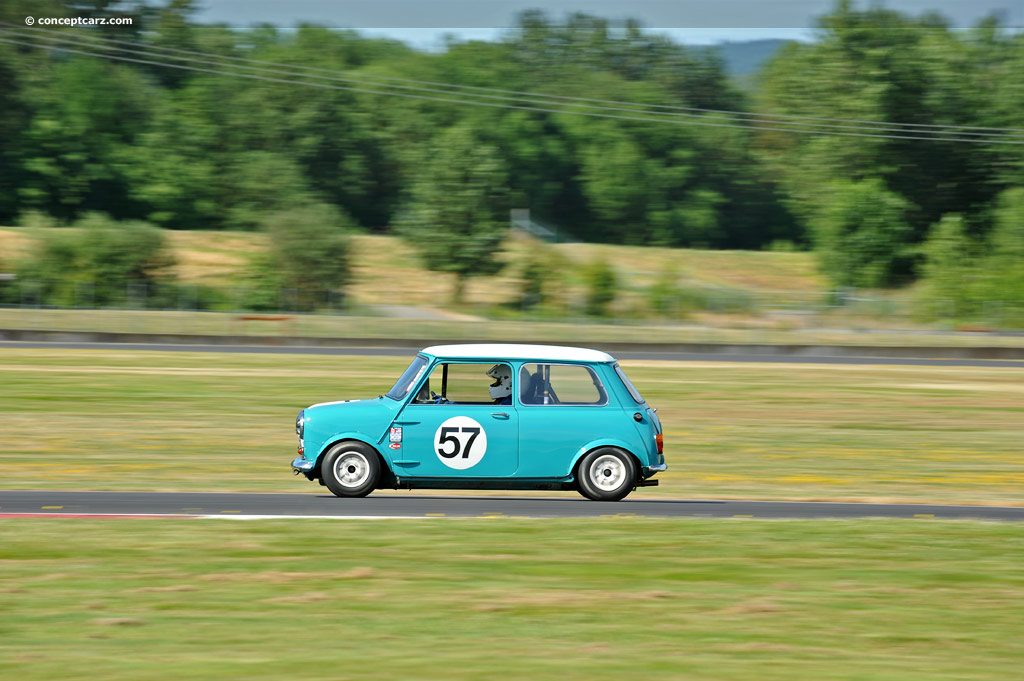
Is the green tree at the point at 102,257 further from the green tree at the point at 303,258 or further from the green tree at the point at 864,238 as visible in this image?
the green tree at the point at 864,238

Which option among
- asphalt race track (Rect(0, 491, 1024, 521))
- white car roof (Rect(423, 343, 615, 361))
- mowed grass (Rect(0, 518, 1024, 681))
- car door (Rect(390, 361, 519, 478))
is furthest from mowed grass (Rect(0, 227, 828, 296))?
mowed grass (Rect(0, 518, 1024, 681))

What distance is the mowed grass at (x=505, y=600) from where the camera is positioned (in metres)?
6.13

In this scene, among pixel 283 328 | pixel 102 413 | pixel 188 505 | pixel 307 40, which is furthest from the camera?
pixel 307 40

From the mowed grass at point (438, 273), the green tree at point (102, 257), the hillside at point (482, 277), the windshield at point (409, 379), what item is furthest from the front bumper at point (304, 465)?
the green tree at point (102, 257)

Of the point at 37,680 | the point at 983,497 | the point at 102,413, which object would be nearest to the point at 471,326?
the point at 102,413

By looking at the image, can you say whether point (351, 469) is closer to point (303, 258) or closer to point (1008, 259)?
point (303, 258)

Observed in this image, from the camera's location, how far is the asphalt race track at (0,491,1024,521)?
10797mm

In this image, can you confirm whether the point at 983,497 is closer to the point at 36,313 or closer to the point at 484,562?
the point at 484,562

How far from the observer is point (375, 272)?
62.2 meters

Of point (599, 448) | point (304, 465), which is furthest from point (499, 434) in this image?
point (304, 465)

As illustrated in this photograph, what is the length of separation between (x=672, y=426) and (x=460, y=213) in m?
39.0

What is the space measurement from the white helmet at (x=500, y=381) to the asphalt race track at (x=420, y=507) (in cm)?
109

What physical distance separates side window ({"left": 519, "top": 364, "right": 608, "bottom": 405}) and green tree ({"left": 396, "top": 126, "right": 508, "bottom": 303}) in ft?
147

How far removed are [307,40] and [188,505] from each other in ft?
282
